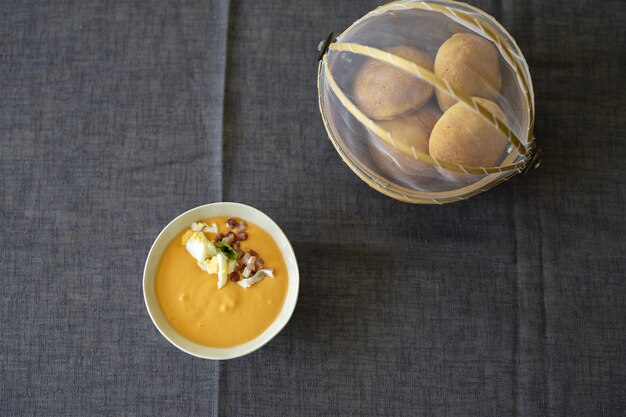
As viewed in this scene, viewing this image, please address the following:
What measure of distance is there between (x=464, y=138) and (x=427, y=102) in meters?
0.09

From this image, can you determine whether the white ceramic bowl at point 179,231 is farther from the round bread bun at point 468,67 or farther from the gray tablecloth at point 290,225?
the round bread bun at point 468,67

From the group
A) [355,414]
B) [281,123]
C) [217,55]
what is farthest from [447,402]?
[217,55]

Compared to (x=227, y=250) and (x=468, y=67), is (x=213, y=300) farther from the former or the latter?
(x=468, y=67)

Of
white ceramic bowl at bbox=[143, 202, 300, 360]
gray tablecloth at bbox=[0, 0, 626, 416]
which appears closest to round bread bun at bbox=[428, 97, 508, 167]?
gray tablecloth at bbox=[0, 0, 626, 416]

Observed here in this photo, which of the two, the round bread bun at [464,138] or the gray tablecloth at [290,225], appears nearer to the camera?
the round bread bun at [464,138]

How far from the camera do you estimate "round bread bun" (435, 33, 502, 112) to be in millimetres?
873

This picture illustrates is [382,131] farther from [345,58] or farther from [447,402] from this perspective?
[447,402]

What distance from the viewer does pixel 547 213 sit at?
1.01 m

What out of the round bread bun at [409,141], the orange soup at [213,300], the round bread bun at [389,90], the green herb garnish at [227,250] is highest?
the round bread bun at [389,90]

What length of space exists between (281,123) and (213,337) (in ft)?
1.30

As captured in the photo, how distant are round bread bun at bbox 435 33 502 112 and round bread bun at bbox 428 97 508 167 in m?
0.03

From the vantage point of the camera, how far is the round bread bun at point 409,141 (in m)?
0.87

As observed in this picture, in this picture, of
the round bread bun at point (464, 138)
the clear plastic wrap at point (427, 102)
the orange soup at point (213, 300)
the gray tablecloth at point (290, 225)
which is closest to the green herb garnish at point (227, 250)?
the orange soup at point (213, 300)

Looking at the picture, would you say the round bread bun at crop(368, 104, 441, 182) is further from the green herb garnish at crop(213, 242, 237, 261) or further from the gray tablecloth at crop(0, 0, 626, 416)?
the green herb garnish at crop(213, 242, 237, 261)
